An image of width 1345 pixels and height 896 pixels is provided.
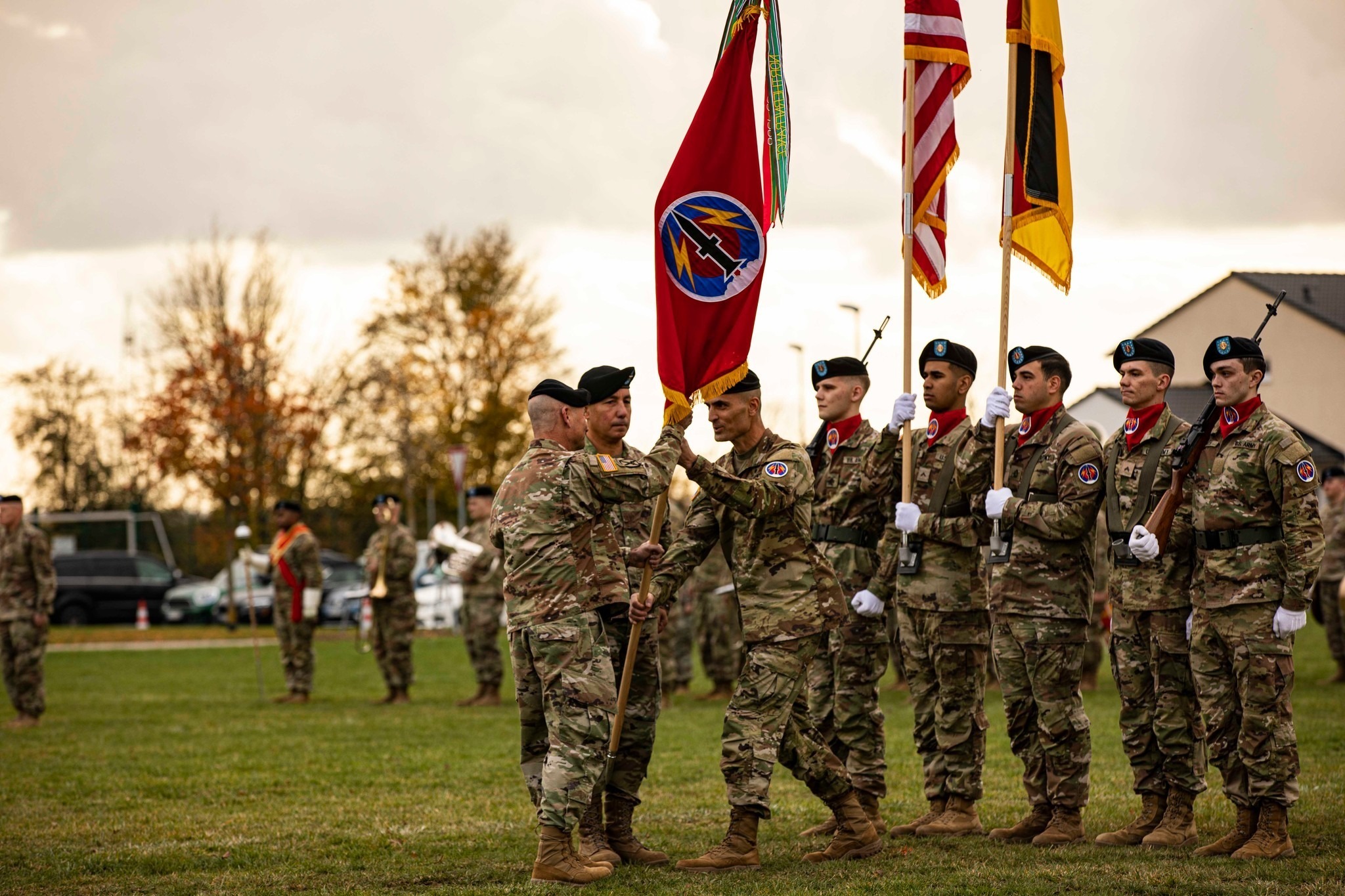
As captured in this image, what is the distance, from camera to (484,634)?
16.9m

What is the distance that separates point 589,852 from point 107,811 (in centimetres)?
398

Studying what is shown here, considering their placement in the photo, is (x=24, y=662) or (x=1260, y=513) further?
(x=24, y=662)

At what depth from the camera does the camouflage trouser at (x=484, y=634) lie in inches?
660

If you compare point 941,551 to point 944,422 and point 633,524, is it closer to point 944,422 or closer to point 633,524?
point 944,422

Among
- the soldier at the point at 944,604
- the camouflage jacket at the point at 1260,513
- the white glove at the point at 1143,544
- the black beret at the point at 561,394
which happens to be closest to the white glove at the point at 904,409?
the soldier at the point at 944,604

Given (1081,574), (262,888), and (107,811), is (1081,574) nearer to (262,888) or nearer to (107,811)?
(262,888)

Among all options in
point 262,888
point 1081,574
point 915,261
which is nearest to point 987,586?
point 1081,574

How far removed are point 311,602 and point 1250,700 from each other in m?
12.7

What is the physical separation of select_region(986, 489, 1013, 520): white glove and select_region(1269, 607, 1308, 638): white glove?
1437mm

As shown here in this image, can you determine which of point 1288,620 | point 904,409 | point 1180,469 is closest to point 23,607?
point 904,409

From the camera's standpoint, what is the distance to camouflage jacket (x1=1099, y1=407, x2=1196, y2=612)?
25.2ft

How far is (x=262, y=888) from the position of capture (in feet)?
22.8

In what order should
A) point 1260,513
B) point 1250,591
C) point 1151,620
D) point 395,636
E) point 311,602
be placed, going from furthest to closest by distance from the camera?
1. point 311,602
2. point 395,636
3. point 1151,620
4. point 1260,513
5. point 1250,591

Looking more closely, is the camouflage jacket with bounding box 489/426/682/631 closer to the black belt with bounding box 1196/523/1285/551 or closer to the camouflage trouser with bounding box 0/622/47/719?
the black belt with bounding box 1196/523/1285/551
